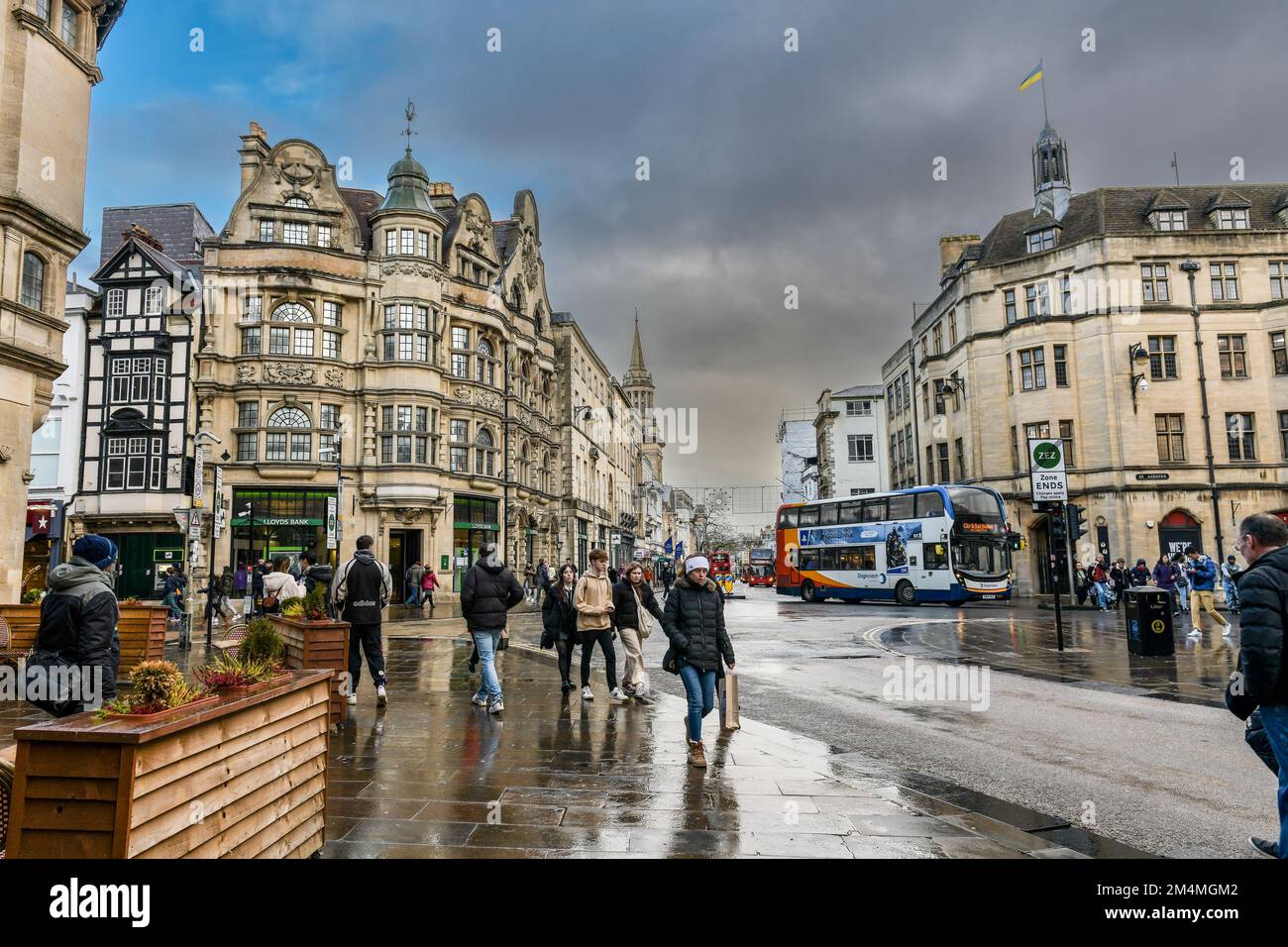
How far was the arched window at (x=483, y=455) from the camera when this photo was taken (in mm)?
38125

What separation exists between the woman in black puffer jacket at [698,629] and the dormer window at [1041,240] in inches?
1512

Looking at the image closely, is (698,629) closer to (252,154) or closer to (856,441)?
(252,154)

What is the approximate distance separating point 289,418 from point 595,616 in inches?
1104

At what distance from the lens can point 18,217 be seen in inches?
596

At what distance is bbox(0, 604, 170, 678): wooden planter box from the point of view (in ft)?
35.6

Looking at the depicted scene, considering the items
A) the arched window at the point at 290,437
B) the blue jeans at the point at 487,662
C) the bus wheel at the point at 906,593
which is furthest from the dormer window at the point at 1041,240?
the blue jeans at the point at 487,662

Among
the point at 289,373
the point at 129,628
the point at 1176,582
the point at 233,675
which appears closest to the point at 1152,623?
the point at 1176,582

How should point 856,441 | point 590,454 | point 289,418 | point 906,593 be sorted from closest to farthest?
point 906,593, point 289,418, point 590,454, point 856,441

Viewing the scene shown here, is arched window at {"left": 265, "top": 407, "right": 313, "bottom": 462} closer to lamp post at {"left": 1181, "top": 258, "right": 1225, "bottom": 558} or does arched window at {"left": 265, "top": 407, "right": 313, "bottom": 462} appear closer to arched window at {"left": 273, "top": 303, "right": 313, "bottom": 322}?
arched window at {"left": 273, "top": 303, "right": 313, "bottom": 322}

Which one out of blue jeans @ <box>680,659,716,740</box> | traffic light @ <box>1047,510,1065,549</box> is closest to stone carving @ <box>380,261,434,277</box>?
traffic light @ <box>1047,510,1065,549</box>

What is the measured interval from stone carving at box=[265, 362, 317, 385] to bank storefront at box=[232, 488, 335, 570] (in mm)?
4656

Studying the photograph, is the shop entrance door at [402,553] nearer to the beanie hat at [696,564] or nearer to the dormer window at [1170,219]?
the beanie hat at [696,564]

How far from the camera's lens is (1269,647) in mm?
3914

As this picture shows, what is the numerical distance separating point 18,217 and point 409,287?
2004cm
